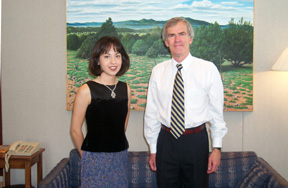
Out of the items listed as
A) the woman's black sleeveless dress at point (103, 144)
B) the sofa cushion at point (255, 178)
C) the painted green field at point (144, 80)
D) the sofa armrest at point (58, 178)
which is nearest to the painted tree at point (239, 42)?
the painted green field at point (144, 80)

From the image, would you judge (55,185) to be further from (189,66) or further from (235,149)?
(235,149)

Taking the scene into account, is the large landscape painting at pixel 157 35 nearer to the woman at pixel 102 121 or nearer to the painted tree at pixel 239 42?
the painted tree at pixel 239 42

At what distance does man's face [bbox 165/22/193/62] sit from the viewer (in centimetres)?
194

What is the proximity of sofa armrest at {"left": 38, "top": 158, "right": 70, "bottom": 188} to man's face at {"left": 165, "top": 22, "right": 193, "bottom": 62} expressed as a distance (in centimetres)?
149

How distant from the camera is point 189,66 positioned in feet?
6.68

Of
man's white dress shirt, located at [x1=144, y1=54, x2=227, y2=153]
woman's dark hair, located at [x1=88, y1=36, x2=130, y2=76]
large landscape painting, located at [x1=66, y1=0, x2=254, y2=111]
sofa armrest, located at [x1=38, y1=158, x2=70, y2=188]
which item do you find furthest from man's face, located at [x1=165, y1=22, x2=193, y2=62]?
sofa armrest, located at [x1=38, y1=158, x2=70, y2=188]

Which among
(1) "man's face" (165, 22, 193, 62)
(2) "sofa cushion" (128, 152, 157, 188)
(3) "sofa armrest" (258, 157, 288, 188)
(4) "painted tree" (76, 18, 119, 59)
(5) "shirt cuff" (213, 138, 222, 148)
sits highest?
(4) "painted tree" (76, 18, 119, 59)

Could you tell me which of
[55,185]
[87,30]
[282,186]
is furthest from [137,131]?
[282,186]

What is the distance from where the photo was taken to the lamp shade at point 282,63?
2.64 meters

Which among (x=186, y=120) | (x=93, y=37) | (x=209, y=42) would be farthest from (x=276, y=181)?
(x=93, y=37)

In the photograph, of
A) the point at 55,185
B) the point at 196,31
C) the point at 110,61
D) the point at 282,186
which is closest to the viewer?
the point at 110,61

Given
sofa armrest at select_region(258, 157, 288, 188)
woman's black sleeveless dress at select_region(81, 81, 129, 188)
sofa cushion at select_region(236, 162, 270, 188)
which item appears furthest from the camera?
sofa cushion at select_region(236, 162, 270, 188)

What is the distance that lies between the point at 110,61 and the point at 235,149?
1.95 meters

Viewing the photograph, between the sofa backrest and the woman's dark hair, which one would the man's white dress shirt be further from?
the sofa backrest
